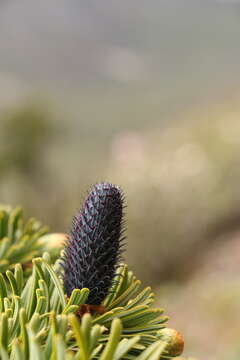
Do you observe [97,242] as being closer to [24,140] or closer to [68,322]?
[68,322]

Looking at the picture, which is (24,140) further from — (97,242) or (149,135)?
(97,242)

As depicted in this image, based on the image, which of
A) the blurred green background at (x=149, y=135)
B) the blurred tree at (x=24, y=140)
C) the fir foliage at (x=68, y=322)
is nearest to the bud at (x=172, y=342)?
the fir foliage at (x=68, y=322)

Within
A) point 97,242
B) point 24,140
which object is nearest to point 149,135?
Result: point 24,140

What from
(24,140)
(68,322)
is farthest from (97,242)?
(24,140)

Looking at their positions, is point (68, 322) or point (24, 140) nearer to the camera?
point (68, 322)

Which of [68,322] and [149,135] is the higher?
[149,135]

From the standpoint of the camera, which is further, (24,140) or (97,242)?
(24,140)

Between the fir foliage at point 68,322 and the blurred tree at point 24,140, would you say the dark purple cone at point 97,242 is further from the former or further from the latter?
the blurred tree at point 24,140
